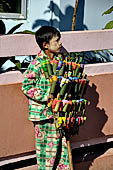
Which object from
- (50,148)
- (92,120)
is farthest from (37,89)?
(92,120)

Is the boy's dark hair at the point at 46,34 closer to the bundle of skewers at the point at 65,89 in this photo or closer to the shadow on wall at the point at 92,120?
the bundle of skewers at the point at 65,89

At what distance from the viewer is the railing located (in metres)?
4.20

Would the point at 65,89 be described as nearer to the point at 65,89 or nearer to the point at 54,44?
the point at 65,89

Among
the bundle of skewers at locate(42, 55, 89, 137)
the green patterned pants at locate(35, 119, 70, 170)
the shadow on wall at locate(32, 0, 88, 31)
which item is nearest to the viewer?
the bundle of skewers at locate(42, 55, 89, 137)

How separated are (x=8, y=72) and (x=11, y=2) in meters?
2.24

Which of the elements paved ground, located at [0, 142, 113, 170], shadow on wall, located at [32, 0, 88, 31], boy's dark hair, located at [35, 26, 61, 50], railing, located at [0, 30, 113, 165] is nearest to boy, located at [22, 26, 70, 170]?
boy's dark hair, located at [35, 26, 61, 50]

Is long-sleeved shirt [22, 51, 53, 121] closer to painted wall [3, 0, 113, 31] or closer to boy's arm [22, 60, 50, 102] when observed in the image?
boy's arm [22, 60, 50, 102]

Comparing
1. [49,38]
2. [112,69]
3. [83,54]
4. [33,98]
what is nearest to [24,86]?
[33,98]

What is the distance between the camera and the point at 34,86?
4023 mm

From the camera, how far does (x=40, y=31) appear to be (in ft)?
13.2

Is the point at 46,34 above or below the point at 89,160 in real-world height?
above

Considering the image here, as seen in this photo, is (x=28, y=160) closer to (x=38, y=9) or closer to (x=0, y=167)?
(x=0, y=167)

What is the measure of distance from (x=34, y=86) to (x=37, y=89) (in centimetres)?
5

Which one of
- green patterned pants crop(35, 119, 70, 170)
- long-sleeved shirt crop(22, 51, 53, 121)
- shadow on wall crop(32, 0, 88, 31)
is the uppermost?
shadow on wall crop(32, 0, 88, 31)
